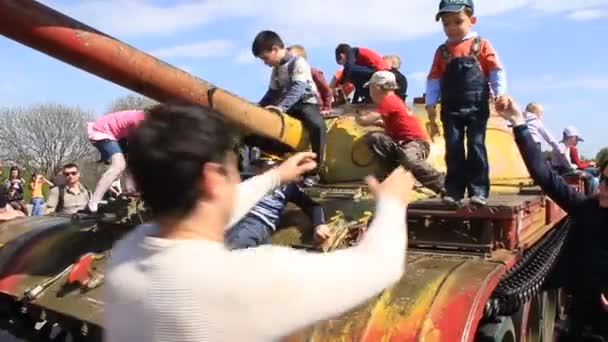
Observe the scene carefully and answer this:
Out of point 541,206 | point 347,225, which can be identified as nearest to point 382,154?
point 347,225

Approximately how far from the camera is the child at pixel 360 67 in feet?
23.6

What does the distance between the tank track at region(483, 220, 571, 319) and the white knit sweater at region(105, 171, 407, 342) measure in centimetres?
246

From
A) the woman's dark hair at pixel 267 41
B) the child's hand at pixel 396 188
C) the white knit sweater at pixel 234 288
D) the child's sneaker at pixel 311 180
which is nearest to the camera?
the white knit sweater at pixel 234 288

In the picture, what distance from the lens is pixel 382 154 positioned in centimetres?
518

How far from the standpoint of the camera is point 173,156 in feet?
5.54

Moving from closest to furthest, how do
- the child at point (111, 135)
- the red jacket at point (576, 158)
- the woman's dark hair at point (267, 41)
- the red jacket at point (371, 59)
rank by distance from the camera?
1. the woman's dark hair at point (267, 41)
2. the child at point (111, 135)
3. the red jacket at point (371, 59)
4. the red jacket at point (576, 158)

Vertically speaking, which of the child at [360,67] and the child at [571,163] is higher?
the child at [360,67]

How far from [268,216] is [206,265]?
3.14 metres

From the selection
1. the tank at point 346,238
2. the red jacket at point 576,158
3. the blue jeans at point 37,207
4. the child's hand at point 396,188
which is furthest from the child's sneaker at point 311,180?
the blue jeans at point 37,207

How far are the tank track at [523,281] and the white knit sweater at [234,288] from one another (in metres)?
2.46

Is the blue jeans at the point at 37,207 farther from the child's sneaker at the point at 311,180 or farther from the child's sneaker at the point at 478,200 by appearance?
the child's sneaker at the point at 478,200

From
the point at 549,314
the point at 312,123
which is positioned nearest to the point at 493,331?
the point at 312,123

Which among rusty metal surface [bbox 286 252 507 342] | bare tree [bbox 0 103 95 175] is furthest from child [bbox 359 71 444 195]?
bare tree [bbox 0 103 95 175]

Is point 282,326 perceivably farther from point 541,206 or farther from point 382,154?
point 541,206
